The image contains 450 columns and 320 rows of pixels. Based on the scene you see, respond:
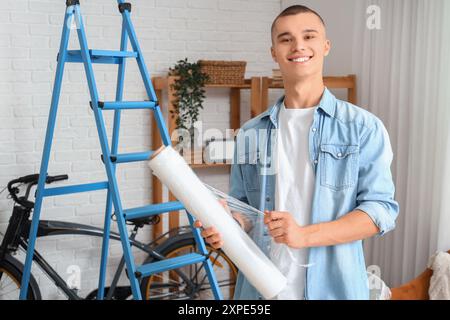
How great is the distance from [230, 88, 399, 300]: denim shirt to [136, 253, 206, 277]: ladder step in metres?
1.06

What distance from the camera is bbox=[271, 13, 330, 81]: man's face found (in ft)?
4.09

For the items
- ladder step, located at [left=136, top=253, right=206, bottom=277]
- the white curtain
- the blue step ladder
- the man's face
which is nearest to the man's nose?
the man's face

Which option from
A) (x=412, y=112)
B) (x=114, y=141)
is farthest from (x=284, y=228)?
(x=412, y=112)

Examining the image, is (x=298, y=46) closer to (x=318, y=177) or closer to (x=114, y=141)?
(x=318, y=177)

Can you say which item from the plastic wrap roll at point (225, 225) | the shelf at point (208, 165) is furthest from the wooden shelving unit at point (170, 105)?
the plastic wrap roll at point (225, 225)

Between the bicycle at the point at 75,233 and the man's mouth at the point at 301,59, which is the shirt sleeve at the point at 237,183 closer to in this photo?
the man's mouth at the point at 301,59

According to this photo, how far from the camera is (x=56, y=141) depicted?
331cm

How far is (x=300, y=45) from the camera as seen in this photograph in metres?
1.24

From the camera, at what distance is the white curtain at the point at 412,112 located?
110 inches

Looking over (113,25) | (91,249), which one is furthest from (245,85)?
(91,249)

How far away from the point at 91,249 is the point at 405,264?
185cm

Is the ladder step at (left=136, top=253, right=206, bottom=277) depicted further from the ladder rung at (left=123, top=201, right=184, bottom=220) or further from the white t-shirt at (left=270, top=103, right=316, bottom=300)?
the white t-shirt at (left=270, top=103, right=316, bottom=300)

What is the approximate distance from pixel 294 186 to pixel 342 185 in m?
0.12

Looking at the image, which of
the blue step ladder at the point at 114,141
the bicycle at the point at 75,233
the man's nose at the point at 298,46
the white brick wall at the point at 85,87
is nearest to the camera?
the man's nose at the point at 298,46
